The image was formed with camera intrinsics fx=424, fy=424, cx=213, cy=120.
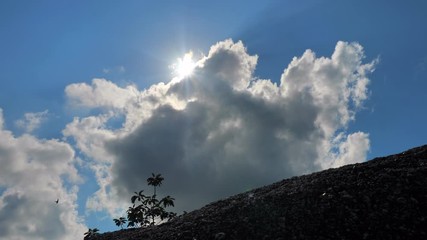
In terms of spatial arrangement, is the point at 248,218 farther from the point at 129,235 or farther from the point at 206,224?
the point at 129,235

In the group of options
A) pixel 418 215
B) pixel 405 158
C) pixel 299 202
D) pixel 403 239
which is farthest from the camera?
pixel 405 158

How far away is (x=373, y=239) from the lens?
43.7ft

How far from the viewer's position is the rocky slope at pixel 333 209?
14.0m

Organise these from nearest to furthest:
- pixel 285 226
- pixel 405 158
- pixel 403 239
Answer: pixel 403 239
pixel 285 226
pixel 405 158

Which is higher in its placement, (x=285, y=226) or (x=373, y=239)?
(x=285, y=226)

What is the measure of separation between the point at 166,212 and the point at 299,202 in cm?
3671

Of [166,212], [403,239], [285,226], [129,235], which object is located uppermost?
[166,212]

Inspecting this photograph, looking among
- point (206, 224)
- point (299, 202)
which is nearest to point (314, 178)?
point (299, 202)

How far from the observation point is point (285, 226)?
49.5ft

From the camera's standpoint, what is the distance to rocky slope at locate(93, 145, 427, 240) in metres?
14.0

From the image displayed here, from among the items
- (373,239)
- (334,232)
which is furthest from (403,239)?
(334,232)

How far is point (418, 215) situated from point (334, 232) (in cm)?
279

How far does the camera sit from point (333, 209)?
1523 centimetres

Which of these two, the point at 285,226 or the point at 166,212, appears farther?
the point at 166,212
